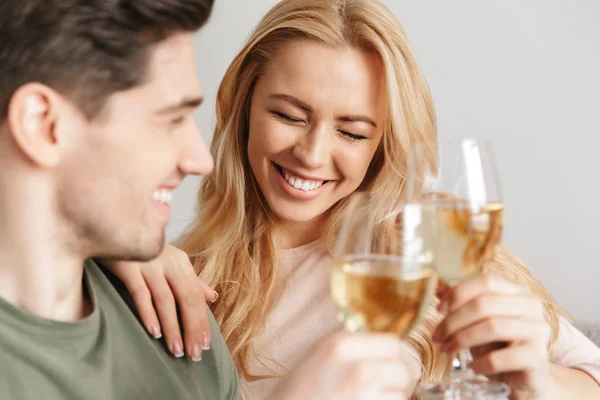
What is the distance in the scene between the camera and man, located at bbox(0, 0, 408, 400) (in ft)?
3.46

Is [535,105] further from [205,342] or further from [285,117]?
[205,342]

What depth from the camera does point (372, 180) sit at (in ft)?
6.79

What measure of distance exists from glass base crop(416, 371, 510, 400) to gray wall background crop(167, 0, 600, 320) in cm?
183

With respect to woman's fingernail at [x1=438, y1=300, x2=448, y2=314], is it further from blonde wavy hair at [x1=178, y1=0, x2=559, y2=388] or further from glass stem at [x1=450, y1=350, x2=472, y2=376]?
blonde wavy hair at [x1=178, y1=0, x2=559, y2=388]

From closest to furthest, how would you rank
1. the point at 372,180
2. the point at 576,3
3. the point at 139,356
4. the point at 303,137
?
the point at 139,356 < the point at 303,137 < the point at 372,180 < the point at 576,3

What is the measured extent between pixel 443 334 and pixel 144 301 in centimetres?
51

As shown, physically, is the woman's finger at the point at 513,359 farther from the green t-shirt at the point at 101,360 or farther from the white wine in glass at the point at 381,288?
the green t-shirt at the point at 101,360

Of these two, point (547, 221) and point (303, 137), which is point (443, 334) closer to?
point (303, 137)

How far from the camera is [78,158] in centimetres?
110

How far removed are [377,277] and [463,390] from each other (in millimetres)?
285

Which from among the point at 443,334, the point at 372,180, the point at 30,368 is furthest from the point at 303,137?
the point at 30,368

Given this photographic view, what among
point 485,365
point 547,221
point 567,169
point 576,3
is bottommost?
point 547,221

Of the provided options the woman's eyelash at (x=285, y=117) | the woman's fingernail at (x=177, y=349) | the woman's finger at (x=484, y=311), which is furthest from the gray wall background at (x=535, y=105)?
the woman's finger at (x=484, y=311)

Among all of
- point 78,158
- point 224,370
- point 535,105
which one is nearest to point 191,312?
point 224,370
